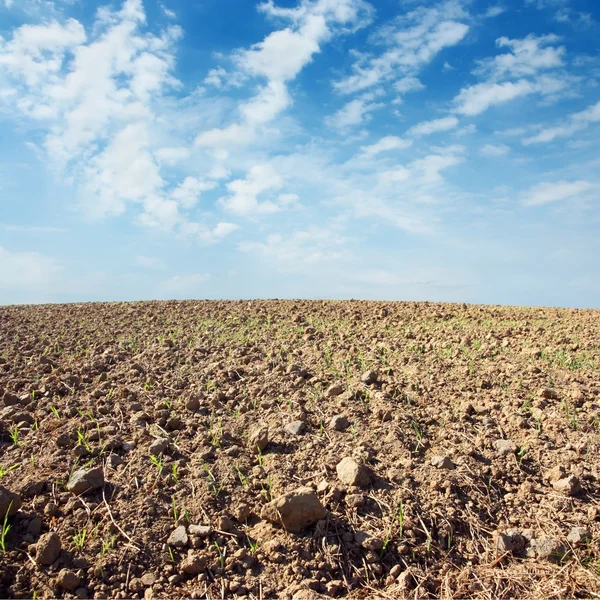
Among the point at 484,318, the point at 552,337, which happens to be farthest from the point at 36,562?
the point at 484,318

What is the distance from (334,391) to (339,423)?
19.2 inches

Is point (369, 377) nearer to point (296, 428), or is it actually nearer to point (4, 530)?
point (296, 428)

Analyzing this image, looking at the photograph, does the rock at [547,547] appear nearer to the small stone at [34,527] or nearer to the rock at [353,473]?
the rock at [353,473]

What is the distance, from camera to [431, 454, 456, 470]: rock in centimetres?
316

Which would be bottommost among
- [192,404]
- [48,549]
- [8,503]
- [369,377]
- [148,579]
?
[148,579]

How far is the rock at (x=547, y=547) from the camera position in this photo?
269 cm

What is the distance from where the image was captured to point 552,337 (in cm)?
567

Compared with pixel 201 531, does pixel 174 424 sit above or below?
above

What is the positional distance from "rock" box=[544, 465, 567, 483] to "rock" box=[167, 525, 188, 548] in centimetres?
216

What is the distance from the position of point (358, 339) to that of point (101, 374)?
258 centimetres

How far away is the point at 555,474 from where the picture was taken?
3.13 m

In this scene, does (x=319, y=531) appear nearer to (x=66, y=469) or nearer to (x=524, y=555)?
(x=524, y=555)

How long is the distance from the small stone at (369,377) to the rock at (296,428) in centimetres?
82

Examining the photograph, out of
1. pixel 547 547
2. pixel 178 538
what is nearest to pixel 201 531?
pixel 178 538
